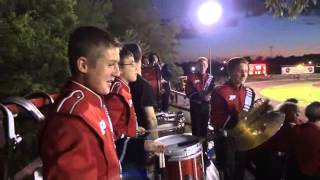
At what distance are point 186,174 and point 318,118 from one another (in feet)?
5.62

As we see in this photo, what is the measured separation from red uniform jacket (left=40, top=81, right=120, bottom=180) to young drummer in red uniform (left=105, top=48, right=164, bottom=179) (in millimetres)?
786

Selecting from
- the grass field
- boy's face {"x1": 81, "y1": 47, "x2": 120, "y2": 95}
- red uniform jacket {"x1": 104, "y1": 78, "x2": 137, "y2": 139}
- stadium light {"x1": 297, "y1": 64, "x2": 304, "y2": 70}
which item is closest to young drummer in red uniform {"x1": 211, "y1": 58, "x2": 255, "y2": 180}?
red uniform jacket {"x1": 104, "y1": 78, "x2": 137, "y2": 139}

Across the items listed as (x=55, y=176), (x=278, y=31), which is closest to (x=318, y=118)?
(x=55, y=176)

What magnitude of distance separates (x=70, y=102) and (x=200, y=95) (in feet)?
24.7

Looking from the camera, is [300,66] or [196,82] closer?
[196,82]

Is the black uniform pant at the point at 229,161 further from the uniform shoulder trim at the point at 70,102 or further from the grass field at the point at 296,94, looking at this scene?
the grass field at the point at 296,94

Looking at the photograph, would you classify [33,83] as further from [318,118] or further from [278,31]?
[278,31]

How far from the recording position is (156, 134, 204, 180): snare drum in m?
4.28

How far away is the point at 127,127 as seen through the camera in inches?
148

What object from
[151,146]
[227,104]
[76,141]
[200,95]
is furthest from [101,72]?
[200,95]

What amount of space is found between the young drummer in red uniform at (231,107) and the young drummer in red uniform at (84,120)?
10.7ft

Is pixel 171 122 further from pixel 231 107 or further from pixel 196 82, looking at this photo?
pixel 196 82

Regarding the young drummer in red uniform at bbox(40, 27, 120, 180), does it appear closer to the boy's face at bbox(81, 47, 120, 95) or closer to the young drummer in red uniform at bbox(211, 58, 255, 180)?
the boy's face at bbox(81, 47, 120, 95)

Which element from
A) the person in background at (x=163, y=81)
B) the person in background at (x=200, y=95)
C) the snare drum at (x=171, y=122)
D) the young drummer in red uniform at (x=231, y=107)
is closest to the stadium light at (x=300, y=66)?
the person in background at (x=163, y=81)
